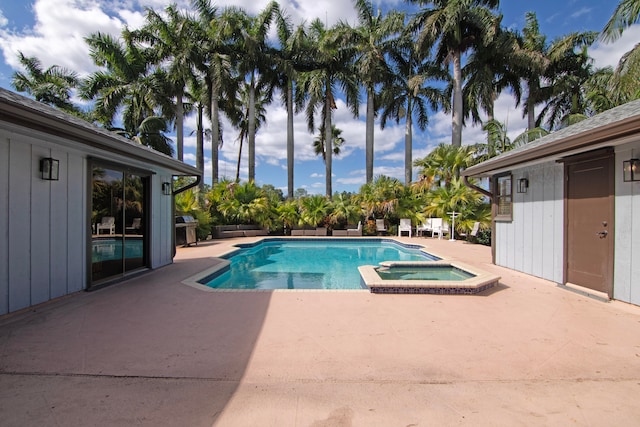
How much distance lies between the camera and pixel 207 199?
14461 mm

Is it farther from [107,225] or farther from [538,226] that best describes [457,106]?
[107,225]

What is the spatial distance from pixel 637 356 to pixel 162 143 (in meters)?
22.7

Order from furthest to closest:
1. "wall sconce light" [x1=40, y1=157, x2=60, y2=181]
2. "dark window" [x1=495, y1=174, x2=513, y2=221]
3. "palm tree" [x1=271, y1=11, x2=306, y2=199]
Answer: "palm tree" [x1=271, y1=11, x2=306, y2=199] → "dark window" [x1=495, y1=174, x2=513, y2=221] → "wall sconce light" [x1=40, y1=157, x2=60, y2=181]

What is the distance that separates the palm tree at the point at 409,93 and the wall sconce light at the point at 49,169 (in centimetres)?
1889

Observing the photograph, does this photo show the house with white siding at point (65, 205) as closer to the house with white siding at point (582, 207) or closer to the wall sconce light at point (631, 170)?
Result: the house with white siding at point (582, 207)

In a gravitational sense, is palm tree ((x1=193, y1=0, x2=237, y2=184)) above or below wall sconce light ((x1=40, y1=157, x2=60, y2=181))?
above

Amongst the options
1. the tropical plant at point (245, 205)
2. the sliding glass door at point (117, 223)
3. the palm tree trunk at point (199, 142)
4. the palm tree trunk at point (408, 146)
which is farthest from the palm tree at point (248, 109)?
the sliding glass door at point (117, 223)

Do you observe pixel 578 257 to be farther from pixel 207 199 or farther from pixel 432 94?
pixel 432 94

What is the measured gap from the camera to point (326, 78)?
65.9 ft

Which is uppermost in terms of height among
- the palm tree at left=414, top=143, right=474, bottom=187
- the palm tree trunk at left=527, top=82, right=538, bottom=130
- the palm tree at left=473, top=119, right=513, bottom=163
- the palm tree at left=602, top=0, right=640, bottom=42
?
the palm tree trunk at left=527, top=82, right=538, bottom=130

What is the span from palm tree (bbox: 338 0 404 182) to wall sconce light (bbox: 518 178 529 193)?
13.0 metres

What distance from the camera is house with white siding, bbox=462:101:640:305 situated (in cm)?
418

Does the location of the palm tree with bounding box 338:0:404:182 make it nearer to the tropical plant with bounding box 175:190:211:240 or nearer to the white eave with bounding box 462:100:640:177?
the tropical plant with bounding box 175:190:211:240

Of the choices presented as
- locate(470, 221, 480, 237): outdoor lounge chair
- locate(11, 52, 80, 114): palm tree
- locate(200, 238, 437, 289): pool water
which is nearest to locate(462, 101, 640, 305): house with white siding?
locate(200, 238, 437, 289): pool water
